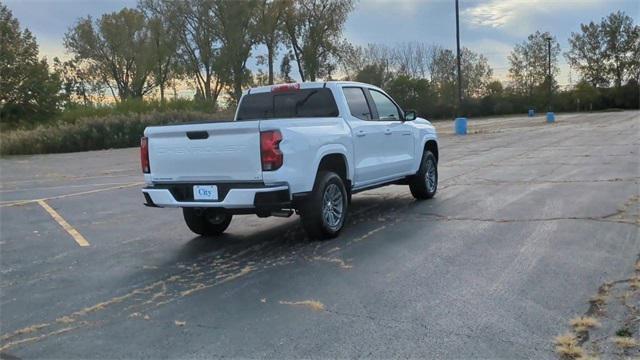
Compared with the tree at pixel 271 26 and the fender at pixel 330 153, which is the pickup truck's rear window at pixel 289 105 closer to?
the fender at pixel 330 153

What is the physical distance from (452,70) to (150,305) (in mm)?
84290

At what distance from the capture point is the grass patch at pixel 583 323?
165 inches

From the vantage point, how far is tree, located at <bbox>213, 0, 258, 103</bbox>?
5944 centimetres

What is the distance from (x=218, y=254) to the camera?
6887 millimetres

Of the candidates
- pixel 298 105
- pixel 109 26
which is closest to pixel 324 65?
pixel 109 26

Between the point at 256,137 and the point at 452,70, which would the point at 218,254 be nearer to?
the point at 256,137

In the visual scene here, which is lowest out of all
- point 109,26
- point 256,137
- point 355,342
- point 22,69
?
point 355,342

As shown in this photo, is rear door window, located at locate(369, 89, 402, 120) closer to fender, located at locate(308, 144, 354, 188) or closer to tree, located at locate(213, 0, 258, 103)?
fender, located at locate(308, 144, 354, 188)

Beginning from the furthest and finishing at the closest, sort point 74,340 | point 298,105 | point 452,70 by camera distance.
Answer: point 452,70
point 298,105
point 74,340

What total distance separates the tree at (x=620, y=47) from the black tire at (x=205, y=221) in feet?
276

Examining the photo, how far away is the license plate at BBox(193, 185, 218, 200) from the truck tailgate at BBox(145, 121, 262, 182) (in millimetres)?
80

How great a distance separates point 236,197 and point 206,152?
2.10ft

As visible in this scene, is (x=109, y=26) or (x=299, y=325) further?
(x=109, y=26)

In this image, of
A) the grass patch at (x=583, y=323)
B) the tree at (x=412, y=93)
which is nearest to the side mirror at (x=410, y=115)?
the grass patch at (x=583, y=323)
